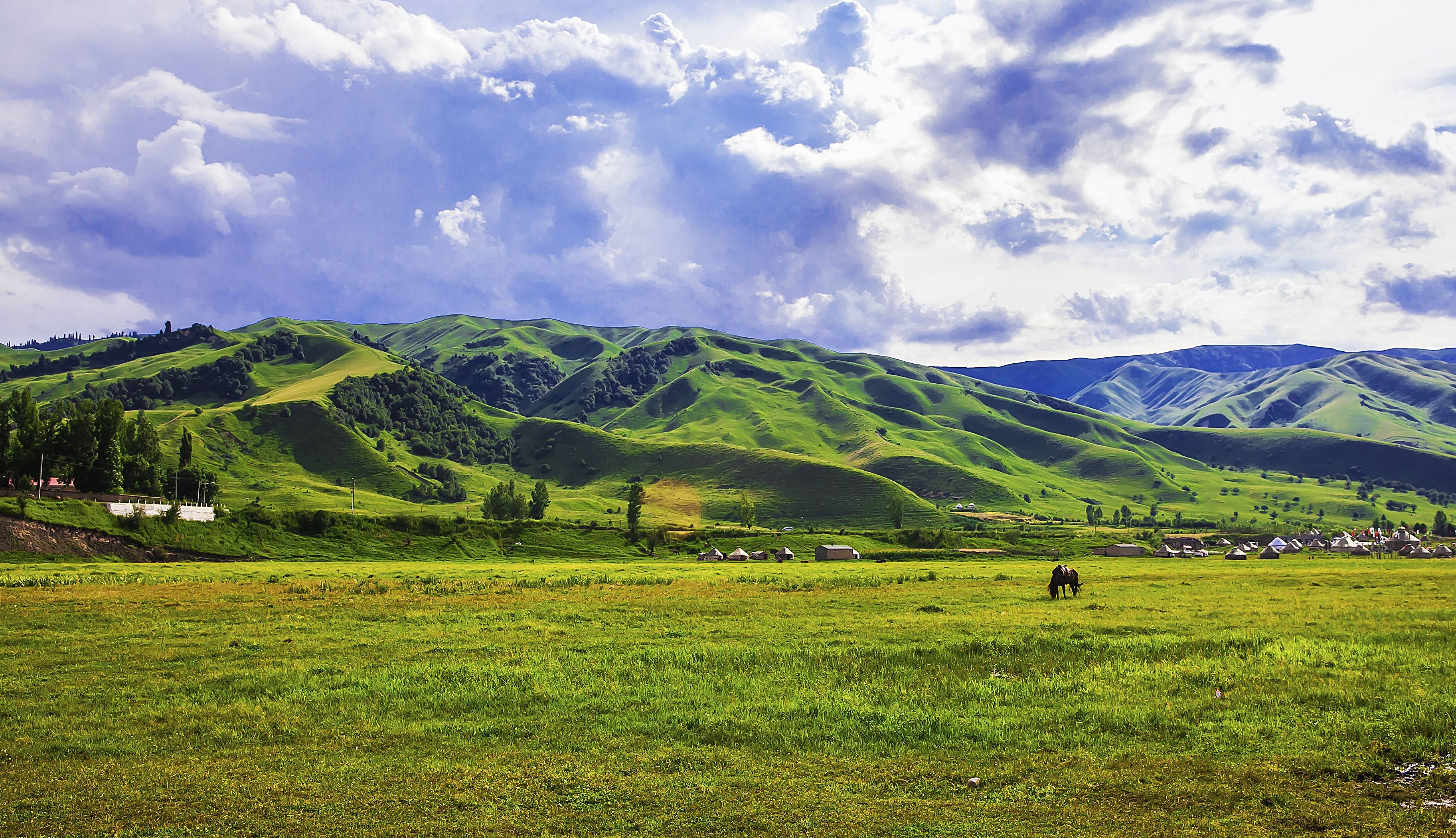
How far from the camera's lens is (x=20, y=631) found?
34625 millimetres

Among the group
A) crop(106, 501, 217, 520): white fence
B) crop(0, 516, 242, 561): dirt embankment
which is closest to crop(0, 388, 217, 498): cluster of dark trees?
crop(106, 501, 217, 520): white fence

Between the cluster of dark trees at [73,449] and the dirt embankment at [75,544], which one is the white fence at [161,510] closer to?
the cluster of dark trees at [73,449]

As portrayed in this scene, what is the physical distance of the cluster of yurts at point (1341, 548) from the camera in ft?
449

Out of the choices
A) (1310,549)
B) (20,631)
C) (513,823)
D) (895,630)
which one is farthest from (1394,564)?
(20,631)

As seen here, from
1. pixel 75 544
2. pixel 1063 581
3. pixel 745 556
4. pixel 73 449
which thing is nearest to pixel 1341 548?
pixel 745 556

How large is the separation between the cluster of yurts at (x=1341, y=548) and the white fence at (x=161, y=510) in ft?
566

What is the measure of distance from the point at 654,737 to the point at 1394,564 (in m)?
122

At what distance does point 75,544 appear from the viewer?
97062 mm

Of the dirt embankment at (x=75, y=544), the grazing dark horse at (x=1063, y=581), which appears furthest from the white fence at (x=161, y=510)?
the grazing dark horse at (x=1063, y=581)

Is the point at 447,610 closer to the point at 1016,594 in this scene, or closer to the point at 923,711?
the point at 923,711

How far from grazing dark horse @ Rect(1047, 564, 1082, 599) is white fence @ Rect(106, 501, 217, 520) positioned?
118700 millimetres

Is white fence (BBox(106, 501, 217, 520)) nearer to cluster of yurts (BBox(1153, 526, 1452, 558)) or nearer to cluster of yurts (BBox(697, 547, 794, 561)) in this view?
cluster of yurts (BBox(697, 547, 794, 561))

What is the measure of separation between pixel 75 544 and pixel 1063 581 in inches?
4391

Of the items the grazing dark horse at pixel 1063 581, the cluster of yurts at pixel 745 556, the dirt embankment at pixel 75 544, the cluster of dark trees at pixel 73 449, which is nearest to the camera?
the grazing dark horse at pixel 1063 581
